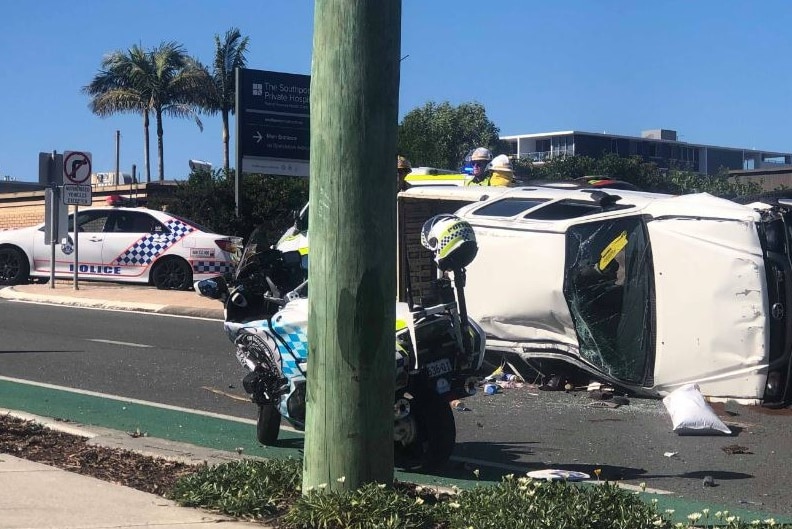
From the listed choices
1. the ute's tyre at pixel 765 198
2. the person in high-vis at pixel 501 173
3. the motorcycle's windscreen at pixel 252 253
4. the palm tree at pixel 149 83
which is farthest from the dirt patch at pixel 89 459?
the palm tree at pixel 149 83

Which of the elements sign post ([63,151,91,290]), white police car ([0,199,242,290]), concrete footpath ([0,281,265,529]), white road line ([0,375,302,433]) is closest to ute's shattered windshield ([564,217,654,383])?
white road line ([0,375,302,433])

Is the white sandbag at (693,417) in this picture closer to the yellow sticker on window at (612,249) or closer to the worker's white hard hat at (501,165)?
the yellow sticker on window at (612,249)

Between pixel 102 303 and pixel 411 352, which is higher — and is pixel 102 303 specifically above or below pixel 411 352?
below

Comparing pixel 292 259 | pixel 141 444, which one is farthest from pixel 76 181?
pixel 141 444

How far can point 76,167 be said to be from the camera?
19.6 m

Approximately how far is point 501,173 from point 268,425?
22.8 feet

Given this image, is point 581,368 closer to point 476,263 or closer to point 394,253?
point 476,263

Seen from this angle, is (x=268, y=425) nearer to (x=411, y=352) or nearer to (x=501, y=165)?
(x=411, y=352)

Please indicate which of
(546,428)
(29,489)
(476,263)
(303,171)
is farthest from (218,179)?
(29,489)

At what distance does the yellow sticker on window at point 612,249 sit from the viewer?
382 inches

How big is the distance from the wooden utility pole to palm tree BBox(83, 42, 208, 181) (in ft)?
158

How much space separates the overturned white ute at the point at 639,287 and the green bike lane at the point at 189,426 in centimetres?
189

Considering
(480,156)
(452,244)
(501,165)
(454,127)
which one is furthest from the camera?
(454,127)

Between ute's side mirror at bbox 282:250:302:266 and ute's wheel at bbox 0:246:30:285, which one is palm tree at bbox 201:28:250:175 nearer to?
ute's wheel at bbox 0:246:30:285
